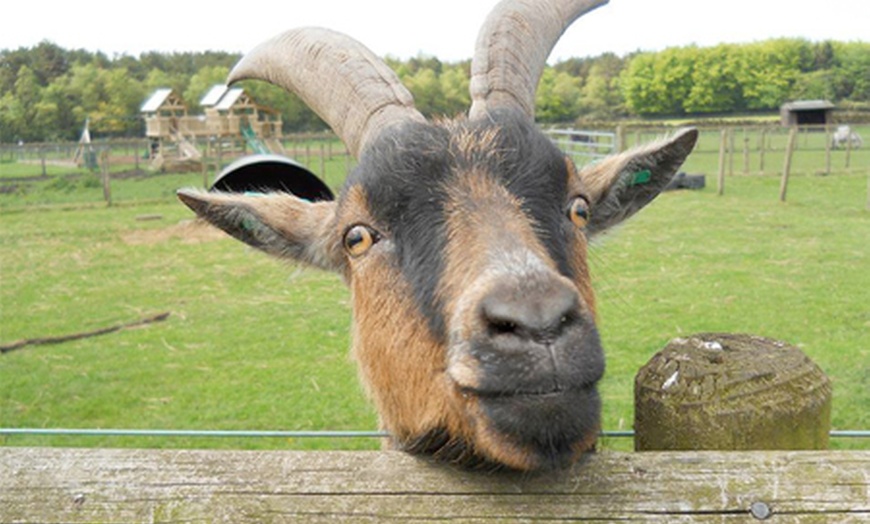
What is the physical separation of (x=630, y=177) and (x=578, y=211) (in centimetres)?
88

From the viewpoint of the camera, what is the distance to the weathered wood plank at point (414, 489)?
176 centimetres

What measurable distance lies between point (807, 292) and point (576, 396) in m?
11.6

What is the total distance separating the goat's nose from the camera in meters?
1.75

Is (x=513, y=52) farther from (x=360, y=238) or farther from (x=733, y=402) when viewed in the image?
(x=733, y=402)

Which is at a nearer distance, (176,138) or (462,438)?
(462,438)

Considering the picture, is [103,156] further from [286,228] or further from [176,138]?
[286,228]

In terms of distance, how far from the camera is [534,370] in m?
1.75

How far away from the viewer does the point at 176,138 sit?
47312 millimetres

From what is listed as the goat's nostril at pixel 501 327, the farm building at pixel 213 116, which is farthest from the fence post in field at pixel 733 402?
the farm building at pixel 213 116

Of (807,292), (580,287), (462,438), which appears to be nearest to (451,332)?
(462,438)

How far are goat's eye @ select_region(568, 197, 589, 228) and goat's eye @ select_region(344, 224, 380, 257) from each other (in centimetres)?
65

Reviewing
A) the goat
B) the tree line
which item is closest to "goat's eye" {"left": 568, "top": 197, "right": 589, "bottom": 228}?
the goat

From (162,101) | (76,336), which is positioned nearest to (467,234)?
(76,336)

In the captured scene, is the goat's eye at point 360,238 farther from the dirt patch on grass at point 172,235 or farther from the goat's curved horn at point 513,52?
the dirt patch on grass at point 172,235
